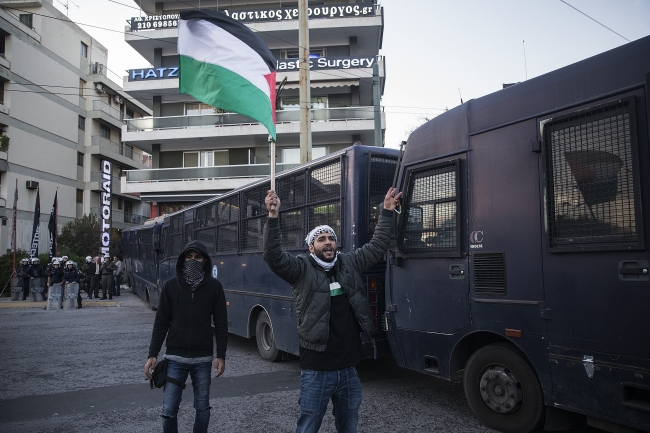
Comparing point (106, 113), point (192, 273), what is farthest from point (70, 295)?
point (106, 113)

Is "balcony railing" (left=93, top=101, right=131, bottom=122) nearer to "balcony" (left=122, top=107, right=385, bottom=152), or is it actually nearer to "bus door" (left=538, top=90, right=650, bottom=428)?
"balcony" (left=122, top=107, right=385, bottom=152)

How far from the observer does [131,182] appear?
102 ft

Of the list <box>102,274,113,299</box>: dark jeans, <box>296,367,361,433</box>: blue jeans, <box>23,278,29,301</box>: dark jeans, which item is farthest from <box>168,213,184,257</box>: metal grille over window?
<box>23,278,29,301</box>: dark jeans

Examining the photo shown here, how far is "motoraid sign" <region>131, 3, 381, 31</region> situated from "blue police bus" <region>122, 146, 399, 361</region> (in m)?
21.5

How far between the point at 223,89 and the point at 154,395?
388 cm

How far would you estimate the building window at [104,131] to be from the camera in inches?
1762

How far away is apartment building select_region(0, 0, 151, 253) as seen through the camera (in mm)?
33500

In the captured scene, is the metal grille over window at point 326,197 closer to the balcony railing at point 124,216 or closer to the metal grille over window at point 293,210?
the metal grille over window at point 293,210

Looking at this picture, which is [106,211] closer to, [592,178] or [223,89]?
[223,89]

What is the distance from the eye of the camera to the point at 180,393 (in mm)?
4215

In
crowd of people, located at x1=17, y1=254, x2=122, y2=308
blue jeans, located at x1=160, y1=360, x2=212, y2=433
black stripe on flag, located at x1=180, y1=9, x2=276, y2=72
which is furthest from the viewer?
crowd of people, located at x1=17, y1=254, x2=122, y2=308

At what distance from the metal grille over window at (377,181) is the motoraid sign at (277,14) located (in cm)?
2582

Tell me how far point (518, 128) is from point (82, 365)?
24.5 feet

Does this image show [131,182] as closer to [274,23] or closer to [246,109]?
[274,23]
